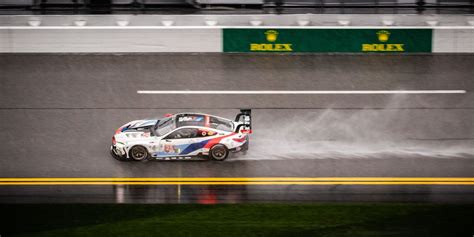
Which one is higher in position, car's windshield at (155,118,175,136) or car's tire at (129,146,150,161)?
car's windshield at (155,118,175,136)

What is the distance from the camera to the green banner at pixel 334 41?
817 inches

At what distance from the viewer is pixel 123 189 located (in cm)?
1539

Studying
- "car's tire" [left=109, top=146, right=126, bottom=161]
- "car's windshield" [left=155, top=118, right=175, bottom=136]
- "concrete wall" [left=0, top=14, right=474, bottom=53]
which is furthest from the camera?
"concrete wall" [left=0, top=14, right=474, bottom=53]

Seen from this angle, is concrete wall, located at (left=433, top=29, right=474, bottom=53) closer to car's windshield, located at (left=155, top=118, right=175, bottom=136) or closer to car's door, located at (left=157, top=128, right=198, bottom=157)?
car's door, located at (left=157, top=128, right=198, bottom=157)

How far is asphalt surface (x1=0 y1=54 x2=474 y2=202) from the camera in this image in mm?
15383

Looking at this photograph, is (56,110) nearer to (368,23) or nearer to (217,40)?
(217,40)

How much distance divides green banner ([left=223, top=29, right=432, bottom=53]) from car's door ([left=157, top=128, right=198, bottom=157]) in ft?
19.3

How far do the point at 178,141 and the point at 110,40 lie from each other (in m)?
6.68

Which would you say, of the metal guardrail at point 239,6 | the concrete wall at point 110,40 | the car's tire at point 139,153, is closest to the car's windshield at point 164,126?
the car's tire at point 139,153

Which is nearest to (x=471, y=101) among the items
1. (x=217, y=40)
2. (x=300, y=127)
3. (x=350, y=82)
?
(x=350, y=82)

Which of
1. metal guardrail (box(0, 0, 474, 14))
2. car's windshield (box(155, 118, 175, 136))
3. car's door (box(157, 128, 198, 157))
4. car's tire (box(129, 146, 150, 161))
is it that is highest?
metal guardrail (box(0, 0, 474, 14))

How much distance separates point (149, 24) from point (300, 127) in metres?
7.09

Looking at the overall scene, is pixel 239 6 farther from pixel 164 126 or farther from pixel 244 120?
pixel 164 126

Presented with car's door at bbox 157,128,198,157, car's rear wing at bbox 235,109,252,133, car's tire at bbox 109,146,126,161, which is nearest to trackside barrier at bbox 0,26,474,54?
car's rear wing at bbox 235,109,252,133
